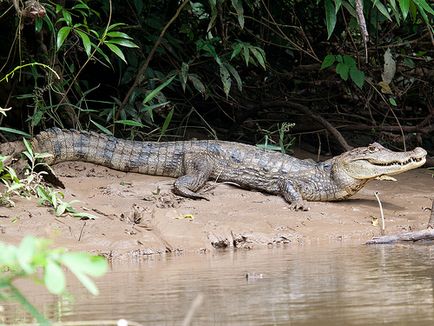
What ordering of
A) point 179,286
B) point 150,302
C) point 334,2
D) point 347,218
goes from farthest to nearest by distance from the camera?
1. point 334,2
2. point 347,218
3. point 179,286
4. point 150,302

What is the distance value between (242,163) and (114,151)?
1274 mm

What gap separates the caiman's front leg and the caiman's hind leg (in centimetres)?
75

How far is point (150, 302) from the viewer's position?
3.99 meters

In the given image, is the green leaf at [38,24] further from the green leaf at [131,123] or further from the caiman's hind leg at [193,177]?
the caiman's hind leg at [193,177]

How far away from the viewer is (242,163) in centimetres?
858

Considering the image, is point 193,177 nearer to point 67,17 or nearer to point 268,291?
point 67,17

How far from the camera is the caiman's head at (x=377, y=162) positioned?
27.3ft

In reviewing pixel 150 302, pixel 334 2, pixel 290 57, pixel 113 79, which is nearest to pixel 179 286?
pixel 150 302

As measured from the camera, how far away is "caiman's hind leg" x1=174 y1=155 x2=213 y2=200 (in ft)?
25.7

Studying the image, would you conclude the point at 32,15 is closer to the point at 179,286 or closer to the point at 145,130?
the point at 145,130

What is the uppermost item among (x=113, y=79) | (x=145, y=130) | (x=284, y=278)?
(x=113, y=79)

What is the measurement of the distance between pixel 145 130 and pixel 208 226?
9.39 ft

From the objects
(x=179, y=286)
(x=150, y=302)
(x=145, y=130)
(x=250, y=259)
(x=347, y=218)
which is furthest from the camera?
(x=145, y=130)

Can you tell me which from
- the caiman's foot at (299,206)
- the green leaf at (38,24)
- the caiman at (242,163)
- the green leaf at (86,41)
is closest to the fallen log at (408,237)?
the caiman's foot at (299,206)
